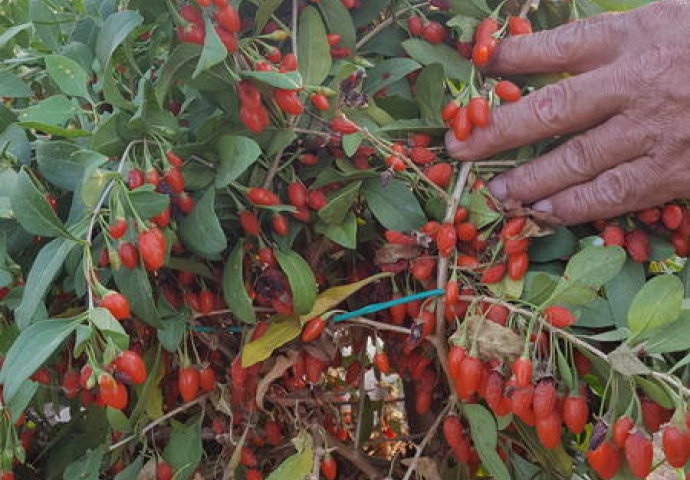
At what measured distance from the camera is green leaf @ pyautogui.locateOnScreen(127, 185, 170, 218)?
0.91m

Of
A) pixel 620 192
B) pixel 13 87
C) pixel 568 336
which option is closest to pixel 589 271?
pixel 568 336

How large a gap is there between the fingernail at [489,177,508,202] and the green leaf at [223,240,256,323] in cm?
38

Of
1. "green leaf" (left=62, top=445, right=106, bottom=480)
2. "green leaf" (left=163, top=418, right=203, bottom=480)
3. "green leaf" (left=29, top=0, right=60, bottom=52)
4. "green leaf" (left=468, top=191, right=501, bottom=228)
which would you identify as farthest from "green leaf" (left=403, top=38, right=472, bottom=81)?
"green leaf" (left=62, top=445, right=106, bottom=480)

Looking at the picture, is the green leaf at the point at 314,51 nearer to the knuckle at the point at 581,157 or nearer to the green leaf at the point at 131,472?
the knuckle at the point at 581,157

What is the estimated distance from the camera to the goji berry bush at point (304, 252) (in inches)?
36.8

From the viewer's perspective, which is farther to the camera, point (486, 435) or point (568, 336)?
point (486, 435)

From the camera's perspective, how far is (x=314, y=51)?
112 centimetres

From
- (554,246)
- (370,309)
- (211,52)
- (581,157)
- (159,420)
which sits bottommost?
(159,420)

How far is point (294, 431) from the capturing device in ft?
4.49

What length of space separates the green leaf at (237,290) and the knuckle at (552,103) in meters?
0.47

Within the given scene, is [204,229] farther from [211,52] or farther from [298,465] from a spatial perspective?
[298,465]

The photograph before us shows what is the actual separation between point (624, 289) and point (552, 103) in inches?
11.1

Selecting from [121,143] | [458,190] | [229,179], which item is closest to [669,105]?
[458,190]

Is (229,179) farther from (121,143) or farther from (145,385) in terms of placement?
(145,385)
